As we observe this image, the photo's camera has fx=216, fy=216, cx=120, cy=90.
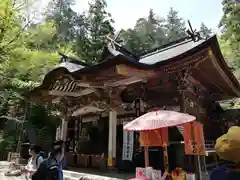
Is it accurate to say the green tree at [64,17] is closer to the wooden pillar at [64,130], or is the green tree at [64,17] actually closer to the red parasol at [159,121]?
the wooden pillar at [64,130]

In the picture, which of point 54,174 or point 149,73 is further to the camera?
point 149,73

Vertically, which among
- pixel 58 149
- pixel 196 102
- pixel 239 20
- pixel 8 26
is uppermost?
pixel 239 20

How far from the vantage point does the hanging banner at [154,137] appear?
17.3 ft

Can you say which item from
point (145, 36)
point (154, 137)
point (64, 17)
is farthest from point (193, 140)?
→ point (64, 17)

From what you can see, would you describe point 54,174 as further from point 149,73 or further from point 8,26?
point 8,26

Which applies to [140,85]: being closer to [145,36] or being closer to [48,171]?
[48,171]

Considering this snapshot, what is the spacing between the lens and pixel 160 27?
4738 cm

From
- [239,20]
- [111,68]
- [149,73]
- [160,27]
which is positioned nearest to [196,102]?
[149,73]

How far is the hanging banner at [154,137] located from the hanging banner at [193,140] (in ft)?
3.17

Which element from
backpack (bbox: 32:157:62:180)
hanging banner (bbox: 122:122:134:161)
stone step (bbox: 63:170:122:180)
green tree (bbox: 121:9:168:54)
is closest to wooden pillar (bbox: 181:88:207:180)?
hanging banner (bbox: 122:122:134:161)

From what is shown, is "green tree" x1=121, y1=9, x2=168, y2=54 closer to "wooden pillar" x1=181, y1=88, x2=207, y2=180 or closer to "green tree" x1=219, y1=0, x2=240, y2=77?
"green tree" x1=219, y1=0, x2=240, y2=77

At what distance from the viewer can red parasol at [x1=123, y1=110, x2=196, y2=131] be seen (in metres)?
4.20

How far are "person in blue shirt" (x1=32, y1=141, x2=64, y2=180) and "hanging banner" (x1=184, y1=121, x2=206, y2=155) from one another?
3.85 metres

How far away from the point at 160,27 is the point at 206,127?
40014 mm
